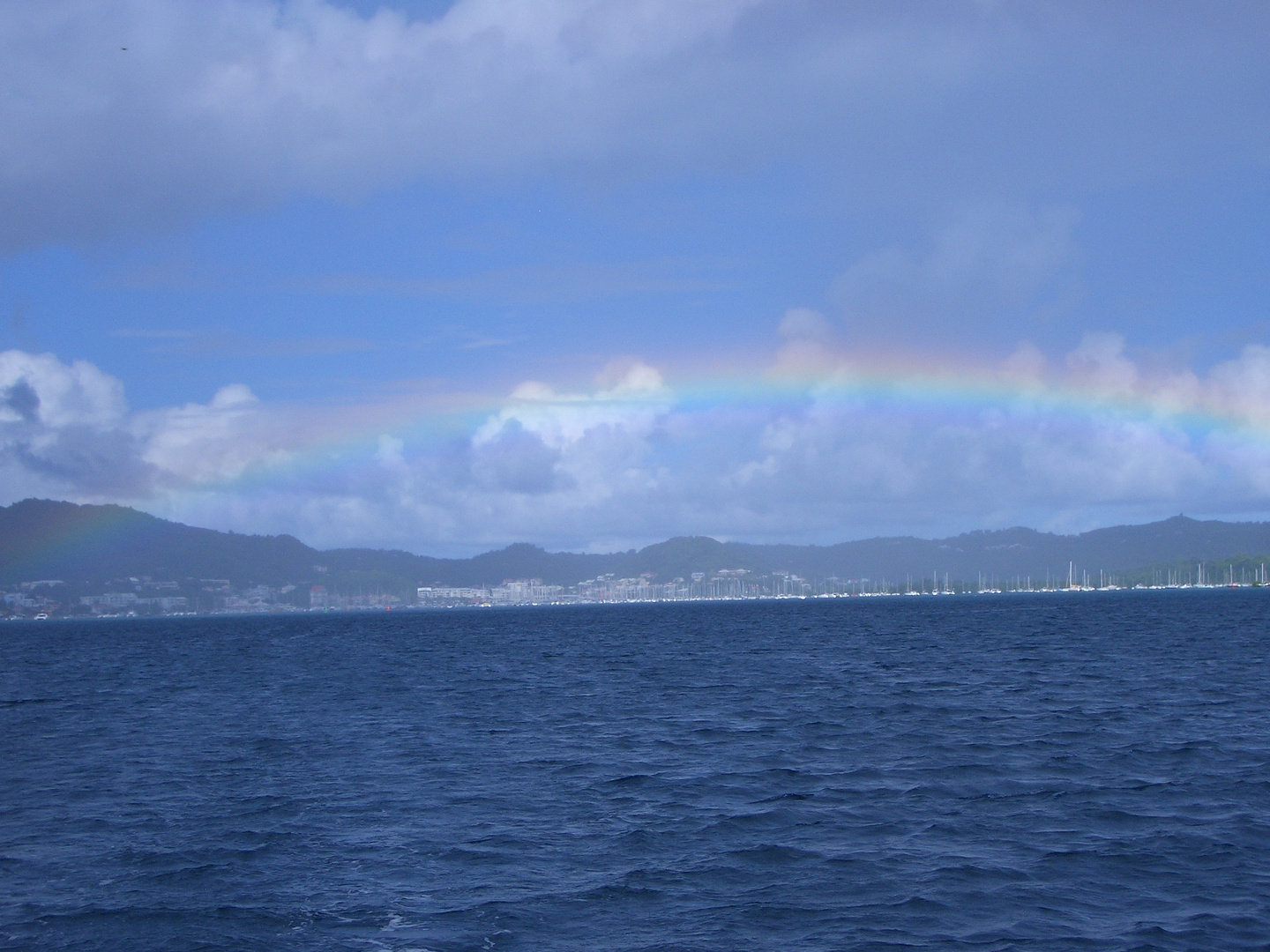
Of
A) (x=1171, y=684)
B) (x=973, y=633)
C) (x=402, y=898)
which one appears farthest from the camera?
(x=973, y=633)

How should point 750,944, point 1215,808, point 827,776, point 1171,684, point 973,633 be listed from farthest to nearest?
point 973,633
point 1171,684
point 827,776
point 1215,808
point 750,944

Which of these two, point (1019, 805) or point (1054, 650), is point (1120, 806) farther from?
point (1054, 650)

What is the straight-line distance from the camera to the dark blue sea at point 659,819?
20.3 meters

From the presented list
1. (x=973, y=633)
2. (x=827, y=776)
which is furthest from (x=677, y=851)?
(x=973, y=633)

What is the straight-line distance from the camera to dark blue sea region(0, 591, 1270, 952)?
20281 mm

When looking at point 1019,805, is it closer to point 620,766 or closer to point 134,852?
point 620,766

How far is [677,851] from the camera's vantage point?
24984 mm

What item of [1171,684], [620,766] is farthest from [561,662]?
[620,766]

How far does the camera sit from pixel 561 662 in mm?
90750

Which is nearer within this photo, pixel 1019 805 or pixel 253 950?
pixel 253 950

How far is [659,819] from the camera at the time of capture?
92.5ft

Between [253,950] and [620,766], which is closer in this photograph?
[253,950]

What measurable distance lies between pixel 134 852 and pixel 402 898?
8.55 meters

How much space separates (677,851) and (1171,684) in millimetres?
40774
